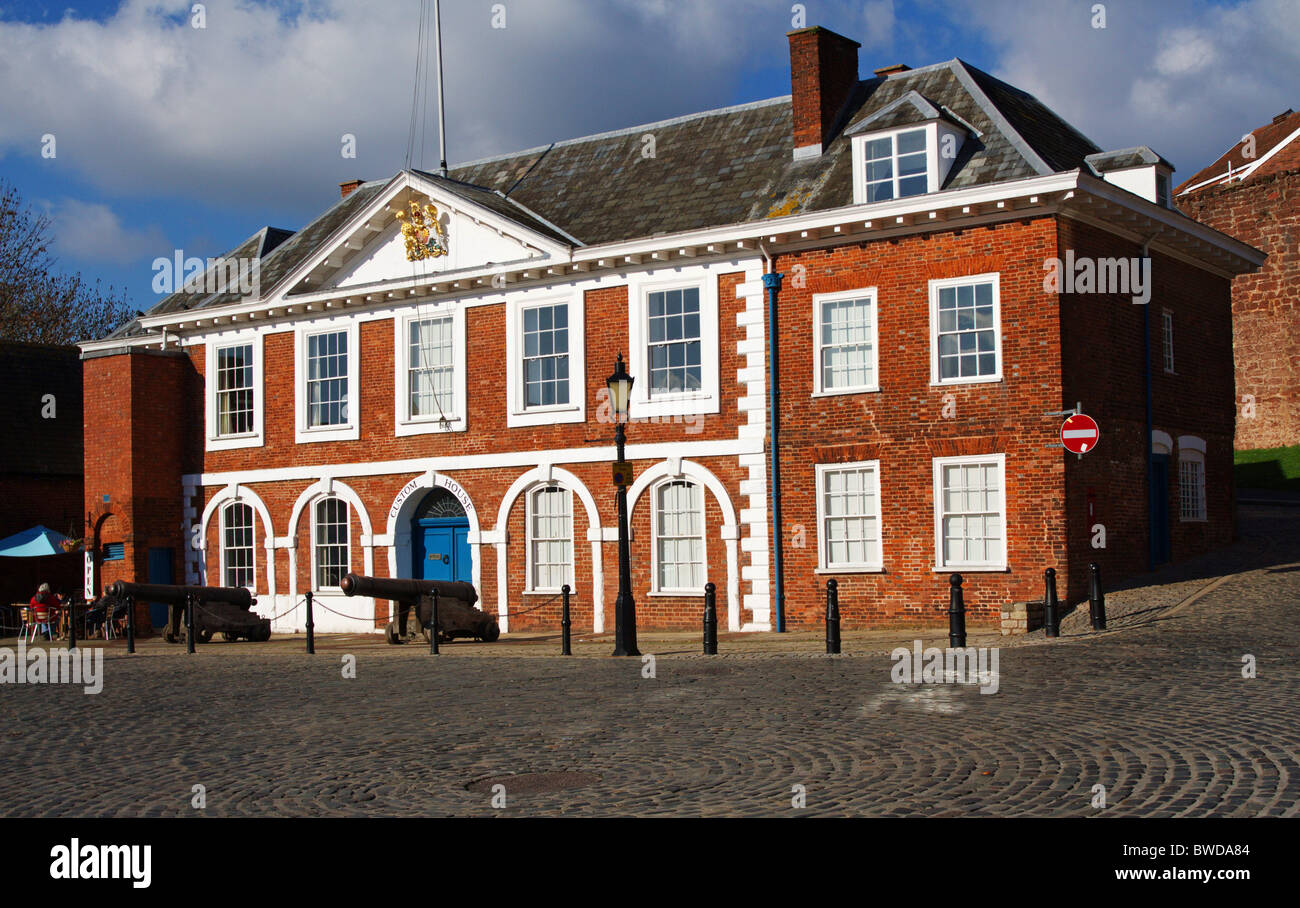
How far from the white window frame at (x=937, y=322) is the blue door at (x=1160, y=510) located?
15.8 ft

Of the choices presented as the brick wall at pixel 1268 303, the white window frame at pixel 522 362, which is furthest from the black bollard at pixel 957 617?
the brick wall at pixel 1268 303

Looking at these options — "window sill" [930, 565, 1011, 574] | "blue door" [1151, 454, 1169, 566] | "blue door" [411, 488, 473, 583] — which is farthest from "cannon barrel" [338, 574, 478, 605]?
"blue door" [1151, 454, 1169, 566]

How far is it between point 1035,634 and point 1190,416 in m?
8.79

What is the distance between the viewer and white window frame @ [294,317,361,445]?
28828 millimetres

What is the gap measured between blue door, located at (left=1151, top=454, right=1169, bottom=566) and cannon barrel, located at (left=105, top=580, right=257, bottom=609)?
17.4 m

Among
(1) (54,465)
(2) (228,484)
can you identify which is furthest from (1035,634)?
(1) (54,465)

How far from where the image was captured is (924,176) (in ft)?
73.9

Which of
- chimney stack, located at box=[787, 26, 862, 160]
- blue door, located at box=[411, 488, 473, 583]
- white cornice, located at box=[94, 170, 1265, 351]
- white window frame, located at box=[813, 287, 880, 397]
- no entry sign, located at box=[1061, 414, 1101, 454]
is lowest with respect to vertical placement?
blue door, located at box=[411, 488, 473, 583]

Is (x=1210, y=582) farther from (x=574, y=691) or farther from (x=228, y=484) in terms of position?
(x=228, y=484)

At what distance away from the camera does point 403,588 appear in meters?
23.6

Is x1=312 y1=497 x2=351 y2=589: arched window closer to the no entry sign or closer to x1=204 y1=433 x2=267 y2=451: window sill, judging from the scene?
x1=204 y1=433 x2=267 y2=451: window sill

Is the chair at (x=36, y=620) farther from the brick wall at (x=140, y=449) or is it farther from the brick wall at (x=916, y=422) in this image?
the brick wall at (x=916, y=422)

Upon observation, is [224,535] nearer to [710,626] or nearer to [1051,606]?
[710,626]

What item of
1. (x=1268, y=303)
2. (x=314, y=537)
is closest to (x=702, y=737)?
(x=314, y=537)
